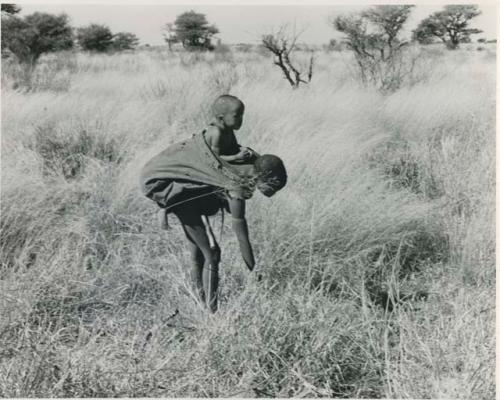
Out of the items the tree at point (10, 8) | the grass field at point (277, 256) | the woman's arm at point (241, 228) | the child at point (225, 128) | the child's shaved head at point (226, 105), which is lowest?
the grass field at point (277, 256)

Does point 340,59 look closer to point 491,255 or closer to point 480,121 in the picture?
point 480,121

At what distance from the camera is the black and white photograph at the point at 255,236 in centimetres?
237

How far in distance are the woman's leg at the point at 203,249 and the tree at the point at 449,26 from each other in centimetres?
173

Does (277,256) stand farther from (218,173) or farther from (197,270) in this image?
(218,173)

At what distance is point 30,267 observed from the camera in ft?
A: 9.91

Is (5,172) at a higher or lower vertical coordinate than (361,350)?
higher

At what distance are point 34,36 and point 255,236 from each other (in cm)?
459

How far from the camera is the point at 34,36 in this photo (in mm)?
6570

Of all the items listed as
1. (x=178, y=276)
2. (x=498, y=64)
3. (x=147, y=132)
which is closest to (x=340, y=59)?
(x=147, y=132)

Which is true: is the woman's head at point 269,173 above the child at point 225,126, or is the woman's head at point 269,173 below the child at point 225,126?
below

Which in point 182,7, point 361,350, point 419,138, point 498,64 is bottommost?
point 361,350

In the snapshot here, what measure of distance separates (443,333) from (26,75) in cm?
509

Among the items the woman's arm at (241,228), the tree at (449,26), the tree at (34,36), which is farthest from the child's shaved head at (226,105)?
the tree at (34,36)

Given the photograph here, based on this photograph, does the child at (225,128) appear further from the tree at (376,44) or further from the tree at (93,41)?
the tree at (93,41)
